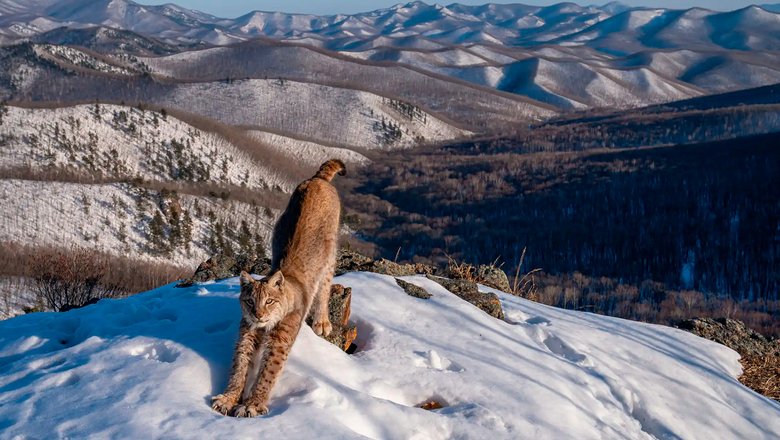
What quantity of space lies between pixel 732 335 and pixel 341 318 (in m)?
8.89

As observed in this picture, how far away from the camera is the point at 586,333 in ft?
33.9

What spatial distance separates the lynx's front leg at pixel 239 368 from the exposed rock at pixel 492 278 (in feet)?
25.9

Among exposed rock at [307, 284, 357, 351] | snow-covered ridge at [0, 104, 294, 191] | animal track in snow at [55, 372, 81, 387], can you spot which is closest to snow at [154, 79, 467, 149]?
snow-covered ridge at [0, 104, 294, 191]

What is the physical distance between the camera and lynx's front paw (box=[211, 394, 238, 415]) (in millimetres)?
5926

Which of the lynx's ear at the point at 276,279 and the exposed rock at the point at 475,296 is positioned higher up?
the lynx's ear at the point at 276,279

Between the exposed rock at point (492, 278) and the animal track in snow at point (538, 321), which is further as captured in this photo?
the exposed rock at point (492, 278)

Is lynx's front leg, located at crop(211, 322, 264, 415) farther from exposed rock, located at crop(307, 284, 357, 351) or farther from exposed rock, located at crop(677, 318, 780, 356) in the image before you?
exposed rock, located at crop(677, 318, 780, 356)

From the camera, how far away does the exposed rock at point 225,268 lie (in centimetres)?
1074

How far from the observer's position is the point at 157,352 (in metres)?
6.89

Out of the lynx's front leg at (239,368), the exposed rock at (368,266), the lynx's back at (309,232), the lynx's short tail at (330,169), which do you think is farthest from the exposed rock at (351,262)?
the lynx's front leg at (239,368)

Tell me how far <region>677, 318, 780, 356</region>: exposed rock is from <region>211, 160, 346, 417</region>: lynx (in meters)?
8.54

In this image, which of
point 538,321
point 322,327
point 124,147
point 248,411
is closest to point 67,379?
point 248,411

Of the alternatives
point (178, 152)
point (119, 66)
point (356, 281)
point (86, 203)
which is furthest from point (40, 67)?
point (356, 281)

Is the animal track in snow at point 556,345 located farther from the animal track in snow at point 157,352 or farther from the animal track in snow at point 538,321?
the animal track in snow at point 157,352
